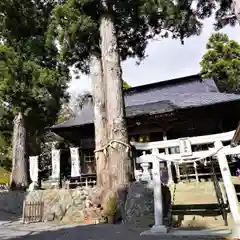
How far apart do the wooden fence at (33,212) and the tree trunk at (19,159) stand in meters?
3.44

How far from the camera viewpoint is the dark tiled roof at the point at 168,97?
36.5 ft

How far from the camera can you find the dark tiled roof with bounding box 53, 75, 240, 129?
1114cm

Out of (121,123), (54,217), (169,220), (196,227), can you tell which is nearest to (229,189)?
(196,227)

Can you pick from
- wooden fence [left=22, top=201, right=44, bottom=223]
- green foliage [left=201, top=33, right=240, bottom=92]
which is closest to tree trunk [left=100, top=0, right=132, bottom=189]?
wooden fence [left=22, top=201, right=44, bottom=223]

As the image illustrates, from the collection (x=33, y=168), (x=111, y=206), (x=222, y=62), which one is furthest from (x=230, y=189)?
(x=222, y=62)

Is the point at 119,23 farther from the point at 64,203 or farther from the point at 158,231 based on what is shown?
the point at 158,231

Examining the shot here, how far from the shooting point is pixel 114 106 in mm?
7695

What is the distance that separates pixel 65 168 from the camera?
15.5 m

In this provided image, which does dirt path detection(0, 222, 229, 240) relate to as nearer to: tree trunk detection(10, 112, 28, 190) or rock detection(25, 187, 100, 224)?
rock detection(25, 187, 100, 224)

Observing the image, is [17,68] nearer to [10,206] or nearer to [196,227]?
[10,206]

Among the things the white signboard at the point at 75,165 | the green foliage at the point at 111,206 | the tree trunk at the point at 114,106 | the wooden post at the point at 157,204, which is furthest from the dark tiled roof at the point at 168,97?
the wooden post at the point at 157,204

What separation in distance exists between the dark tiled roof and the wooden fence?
16.6 feet

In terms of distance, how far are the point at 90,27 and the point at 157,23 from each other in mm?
2383

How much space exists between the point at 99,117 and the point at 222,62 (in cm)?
1017
